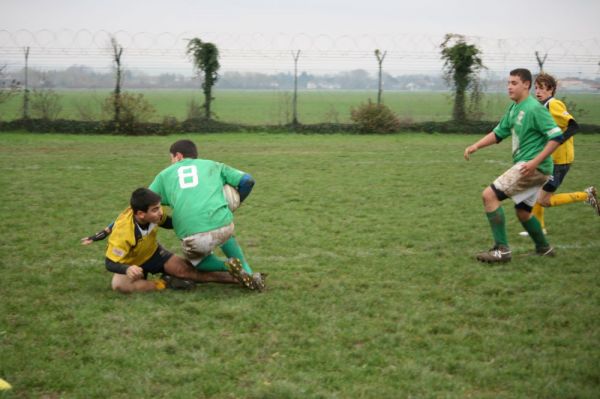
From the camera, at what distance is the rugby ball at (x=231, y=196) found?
5.36m

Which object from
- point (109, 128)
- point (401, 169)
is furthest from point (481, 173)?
point (109, 128)

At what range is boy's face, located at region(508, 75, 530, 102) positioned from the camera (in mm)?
5981

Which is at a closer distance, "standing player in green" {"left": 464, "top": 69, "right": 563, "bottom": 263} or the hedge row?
"standing player in green" {"left": 464, "top": 69, "right": 563, "bottom": 263}

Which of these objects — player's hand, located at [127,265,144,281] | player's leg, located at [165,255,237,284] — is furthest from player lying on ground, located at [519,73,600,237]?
player's hand, located at [127,265,144,281]

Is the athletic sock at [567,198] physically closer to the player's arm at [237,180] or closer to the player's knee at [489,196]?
the player's knee at [489,196]

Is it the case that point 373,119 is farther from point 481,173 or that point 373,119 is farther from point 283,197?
point 283,197

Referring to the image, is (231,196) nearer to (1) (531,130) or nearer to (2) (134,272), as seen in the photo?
(2) (134,272)

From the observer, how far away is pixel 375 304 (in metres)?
4.99

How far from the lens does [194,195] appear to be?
202 inches

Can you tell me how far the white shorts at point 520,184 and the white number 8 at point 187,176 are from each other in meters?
2.73

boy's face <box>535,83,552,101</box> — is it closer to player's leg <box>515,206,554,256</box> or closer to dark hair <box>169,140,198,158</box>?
player's leg <box>515,206,554,256</box>

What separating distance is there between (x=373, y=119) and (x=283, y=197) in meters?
9.83

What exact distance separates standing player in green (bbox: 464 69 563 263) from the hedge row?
12.6 meters

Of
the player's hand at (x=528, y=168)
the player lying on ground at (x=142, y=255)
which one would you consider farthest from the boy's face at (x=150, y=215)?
the player's hand at (x=528, y=168)
